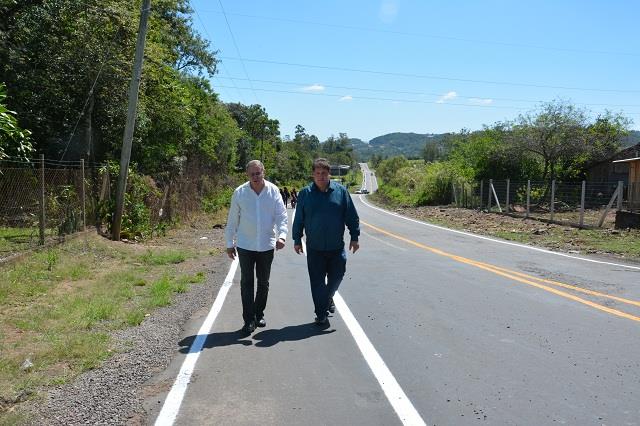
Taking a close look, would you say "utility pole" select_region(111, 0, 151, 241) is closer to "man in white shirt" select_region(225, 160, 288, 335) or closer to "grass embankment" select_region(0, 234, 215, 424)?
"grass embankment" select_region(0, 234, 215, 424)

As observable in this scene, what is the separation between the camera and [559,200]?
1077 inches

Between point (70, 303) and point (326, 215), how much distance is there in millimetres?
3826

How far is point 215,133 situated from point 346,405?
29.8 meters

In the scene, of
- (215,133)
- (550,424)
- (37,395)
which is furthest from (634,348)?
(215,133)

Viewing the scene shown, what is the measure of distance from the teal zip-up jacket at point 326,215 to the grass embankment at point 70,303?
8.01 feet

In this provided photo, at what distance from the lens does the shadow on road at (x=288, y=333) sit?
251 inches

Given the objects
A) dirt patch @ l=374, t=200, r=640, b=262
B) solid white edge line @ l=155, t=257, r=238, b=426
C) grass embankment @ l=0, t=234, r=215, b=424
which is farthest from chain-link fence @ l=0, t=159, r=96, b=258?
dirt patch @ l=374, t=200, r=640, b=262

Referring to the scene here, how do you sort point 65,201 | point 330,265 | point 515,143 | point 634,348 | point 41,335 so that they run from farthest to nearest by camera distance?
1. point 515,143
2. point 65,201
3. point 330,265
4. point 41,335
5. point 634,348

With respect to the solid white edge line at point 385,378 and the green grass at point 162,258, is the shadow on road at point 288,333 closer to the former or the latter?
the solid white edge line at point 385,378

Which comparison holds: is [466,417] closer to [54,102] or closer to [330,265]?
[330,265]

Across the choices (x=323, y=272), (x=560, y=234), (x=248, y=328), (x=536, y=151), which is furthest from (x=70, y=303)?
(x=536, y=151)

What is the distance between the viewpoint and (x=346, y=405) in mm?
4516

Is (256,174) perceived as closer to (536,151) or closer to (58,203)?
(58,203)

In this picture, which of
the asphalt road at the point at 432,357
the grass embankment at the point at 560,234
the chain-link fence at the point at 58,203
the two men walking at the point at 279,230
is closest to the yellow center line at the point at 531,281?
the asphalt road at the point at 432,357
